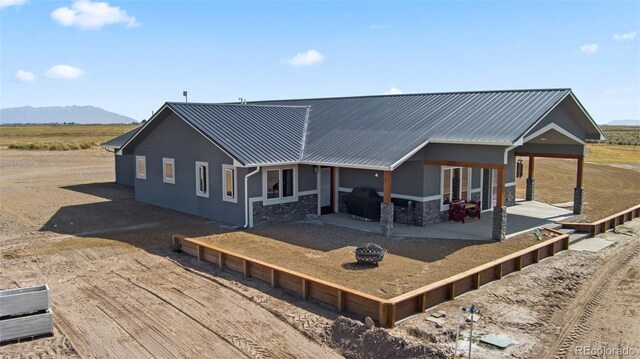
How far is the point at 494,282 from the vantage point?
11.8 m

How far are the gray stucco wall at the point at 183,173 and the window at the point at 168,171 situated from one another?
166mm

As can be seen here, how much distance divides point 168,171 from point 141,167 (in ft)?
8.35

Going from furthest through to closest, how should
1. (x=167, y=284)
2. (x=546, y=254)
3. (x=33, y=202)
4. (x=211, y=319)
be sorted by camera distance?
(x=33, y=202)
(x=546, y=254)
(x=167, y=284)
(x=211, y=319)

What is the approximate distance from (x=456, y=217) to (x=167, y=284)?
10471 millimetres

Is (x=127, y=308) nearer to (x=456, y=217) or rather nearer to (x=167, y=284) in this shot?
(x=167, y=284)

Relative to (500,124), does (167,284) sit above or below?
below

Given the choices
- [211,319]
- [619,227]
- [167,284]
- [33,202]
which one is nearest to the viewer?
[211,319]

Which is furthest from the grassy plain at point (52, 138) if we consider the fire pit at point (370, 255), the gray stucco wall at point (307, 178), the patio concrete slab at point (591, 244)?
the patio concrete slab at point (591, 244)

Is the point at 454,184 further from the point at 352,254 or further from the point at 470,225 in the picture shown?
the point at 352,254

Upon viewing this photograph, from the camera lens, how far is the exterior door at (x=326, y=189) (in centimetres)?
1908

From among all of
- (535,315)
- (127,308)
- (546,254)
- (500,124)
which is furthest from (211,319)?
(500,124)

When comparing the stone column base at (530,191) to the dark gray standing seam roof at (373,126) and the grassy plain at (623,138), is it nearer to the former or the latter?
the dark gray standing seam roof at (373,126)

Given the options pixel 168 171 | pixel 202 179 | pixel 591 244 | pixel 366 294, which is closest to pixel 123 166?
pixel 168 171

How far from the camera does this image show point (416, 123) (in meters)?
18.1
